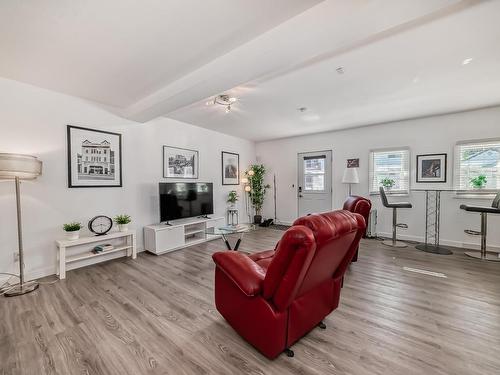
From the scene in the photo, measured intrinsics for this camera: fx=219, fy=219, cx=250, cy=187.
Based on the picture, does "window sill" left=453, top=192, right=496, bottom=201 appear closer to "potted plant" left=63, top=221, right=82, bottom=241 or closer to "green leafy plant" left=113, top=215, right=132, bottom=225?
"green leafy plant" left=113, top=215, right=132, bottom=225

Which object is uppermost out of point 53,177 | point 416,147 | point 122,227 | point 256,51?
point 256,51

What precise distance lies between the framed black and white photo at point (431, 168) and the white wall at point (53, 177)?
531 cm

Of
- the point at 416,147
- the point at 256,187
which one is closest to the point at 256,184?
the point at 256,187

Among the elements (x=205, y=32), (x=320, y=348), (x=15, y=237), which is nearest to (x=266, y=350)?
(x=320, y=348)

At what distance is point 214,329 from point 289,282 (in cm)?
97

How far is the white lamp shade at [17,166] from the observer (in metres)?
2.30

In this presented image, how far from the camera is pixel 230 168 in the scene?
598cm

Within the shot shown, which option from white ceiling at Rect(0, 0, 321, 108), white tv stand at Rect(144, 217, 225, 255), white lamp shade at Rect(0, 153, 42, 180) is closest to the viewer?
white ceiling at Rect(0, 0, 321, 108)

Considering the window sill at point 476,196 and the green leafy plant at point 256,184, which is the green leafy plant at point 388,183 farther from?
the green leafy plant at point 256,184

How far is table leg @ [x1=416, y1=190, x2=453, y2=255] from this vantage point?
4.21 meters

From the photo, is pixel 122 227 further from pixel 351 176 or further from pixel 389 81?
pixel 351 176

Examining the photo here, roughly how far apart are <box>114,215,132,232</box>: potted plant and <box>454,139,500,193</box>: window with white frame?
5954 millimetres

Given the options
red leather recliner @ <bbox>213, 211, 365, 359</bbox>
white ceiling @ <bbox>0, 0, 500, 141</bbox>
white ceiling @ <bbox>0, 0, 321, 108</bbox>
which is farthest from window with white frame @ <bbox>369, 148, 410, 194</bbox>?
white ceiling @ <bbox>0, 0, 321, 108</bbox>

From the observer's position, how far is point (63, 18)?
5.65 ft
